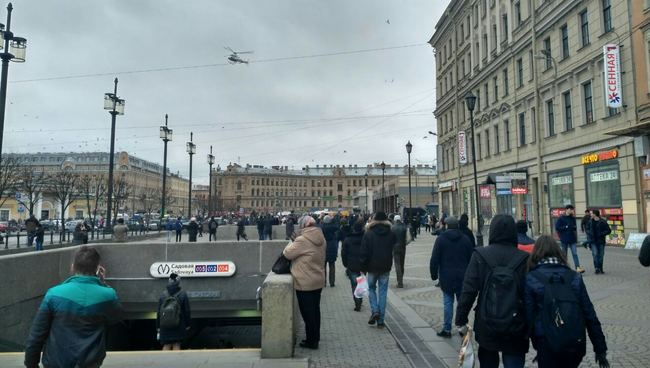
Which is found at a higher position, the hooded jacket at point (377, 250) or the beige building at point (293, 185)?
the beige building at point (293, 185)

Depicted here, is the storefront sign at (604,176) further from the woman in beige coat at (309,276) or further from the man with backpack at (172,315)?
the man with backpack at (172,315)

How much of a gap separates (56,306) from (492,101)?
33473mm


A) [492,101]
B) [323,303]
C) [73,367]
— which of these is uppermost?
[492,101]

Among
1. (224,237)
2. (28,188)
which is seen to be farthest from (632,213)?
(28,188)

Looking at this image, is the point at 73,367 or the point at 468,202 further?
the point at 468,202

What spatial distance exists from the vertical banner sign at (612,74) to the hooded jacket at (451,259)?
15797 mm

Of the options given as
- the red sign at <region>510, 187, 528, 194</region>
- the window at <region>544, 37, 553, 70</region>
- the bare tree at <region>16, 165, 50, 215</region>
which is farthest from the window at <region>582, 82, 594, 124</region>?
the bare tree at <region>16, 165, 50, 215</region>

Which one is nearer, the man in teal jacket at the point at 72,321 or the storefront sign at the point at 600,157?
the man in teal jacket at the point at 72,321

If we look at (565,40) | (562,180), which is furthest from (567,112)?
(565,40)

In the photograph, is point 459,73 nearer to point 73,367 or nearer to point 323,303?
point 323,303

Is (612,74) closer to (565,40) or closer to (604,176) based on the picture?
(604,176)

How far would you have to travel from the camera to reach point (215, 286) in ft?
34.0

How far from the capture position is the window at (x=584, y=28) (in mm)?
21531

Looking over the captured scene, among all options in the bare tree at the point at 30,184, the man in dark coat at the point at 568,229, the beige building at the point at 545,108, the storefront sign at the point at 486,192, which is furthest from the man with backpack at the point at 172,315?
the bare tree at the point at 30,184
